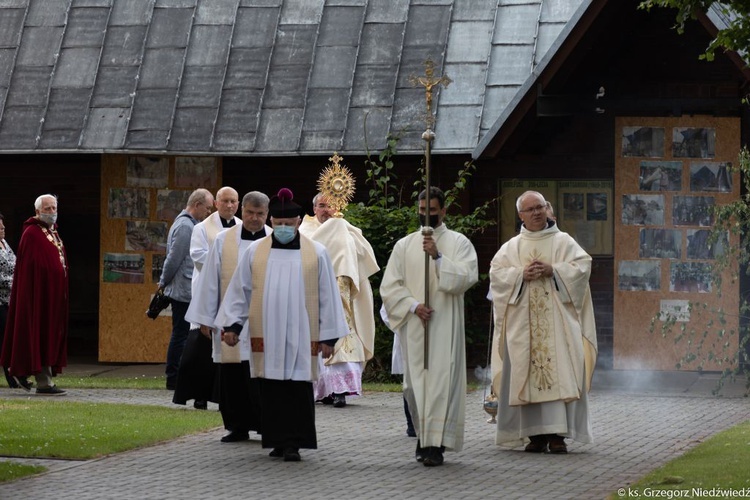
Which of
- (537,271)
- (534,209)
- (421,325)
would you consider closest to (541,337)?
(537,271)

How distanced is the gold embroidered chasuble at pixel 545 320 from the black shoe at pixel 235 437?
194cm

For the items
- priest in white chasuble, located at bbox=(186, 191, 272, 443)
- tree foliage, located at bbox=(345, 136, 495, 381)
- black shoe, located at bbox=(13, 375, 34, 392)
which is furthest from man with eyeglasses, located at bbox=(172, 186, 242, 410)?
tree foliage, located at bbox=(345, 136, 495, 381)

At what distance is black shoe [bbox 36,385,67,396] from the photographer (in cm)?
1572

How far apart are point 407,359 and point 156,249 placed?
332 inches

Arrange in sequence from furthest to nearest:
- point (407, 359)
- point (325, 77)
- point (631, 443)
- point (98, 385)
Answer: point (325, 77) < point (98, 385) < point (631, 443) < point (407, 359)

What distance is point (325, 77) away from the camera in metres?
19.0

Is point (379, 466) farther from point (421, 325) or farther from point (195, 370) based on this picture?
point (195, 370)

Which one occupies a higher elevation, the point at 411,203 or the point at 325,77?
the point at 325,77

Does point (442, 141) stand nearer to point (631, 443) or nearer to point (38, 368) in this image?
point (38, 368)

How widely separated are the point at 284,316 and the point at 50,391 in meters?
4.99

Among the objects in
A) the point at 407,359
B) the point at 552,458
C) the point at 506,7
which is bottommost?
the point at 552,458

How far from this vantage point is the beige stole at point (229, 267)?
1227 cm

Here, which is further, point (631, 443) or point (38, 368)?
point (38, 368)

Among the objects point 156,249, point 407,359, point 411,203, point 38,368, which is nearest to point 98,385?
point 38,368
